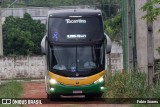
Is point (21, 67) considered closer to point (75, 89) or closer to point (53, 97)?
point (53, 97)

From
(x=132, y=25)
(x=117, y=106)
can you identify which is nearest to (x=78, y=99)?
(x=117, y=106)

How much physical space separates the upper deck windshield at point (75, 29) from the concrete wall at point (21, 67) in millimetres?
20365

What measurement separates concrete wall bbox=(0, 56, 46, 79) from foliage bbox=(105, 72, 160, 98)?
19730 millimetres

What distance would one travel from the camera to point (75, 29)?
1745 centimetres

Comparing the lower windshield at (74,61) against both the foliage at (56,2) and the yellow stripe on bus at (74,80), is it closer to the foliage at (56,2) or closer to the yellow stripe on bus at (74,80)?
the yellow stripe on bus at (74,80)

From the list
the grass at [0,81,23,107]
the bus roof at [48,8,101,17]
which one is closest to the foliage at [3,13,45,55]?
the grass at [0,81,23,107]

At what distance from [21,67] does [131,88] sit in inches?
868

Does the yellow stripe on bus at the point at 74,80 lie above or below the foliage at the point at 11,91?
above

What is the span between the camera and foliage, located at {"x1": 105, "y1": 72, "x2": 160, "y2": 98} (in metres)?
16.0

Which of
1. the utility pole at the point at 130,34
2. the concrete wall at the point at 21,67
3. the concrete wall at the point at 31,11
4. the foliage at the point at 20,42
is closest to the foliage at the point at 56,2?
the concrete wall at the point at 31,11

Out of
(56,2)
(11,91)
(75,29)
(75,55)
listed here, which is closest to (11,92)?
(11,91)

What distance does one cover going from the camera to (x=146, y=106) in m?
14.5

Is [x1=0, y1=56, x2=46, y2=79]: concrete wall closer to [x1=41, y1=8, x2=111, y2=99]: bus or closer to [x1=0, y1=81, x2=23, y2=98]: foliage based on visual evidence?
[x1=0, y1=81, x2=23, y2=98]: foliage

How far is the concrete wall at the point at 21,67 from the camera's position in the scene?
3772 centimetres
